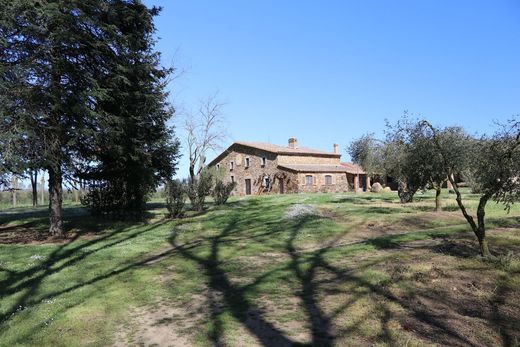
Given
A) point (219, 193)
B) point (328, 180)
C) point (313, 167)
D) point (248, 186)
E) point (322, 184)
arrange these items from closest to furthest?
point (219, 193)
point (322, 184)
point (313, 167)
point (328, 180)
point (248, 186)

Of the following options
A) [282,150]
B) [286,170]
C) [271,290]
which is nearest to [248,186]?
[282,150]

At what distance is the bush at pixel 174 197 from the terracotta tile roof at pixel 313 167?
2715cm

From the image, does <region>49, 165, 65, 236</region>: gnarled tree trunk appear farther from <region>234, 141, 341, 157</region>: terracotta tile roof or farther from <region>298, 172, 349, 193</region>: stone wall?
<region>234, 141, 341, 157</region>: terracotta tile roof

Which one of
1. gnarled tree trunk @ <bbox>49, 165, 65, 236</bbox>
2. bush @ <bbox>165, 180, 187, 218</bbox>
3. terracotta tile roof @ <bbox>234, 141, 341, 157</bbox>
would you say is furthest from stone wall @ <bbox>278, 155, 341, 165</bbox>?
gnarled tree trunk @ <bbox>49, 165, 65, 236</bbox>

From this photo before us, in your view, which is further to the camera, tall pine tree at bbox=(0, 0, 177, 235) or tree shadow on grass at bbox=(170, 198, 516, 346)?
tall pine tree at bbox=(0, 0, 177, 235)

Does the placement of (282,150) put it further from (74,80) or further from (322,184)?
(74,80)

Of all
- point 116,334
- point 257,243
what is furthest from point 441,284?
point 257,243

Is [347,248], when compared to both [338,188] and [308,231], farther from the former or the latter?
[338,188]

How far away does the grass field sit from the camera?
18.5ft

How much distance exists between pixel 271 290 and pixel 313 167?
42604mm

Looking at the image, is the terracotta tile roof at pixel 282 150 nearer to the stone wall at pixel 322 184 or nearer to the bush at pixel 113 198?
the stone wall at pixel 322 184

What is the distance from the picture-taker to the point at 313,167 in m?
49.7

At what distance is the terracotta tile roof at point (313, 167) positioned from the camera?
4732 cm

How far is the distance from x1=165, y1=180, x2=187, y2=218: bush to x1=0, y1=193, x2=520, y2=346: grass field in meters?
6.34
